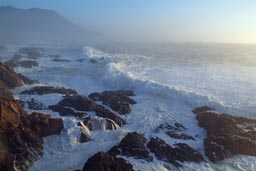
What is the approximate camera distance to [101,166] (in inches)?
625

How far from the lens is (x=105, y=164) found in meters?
16.1

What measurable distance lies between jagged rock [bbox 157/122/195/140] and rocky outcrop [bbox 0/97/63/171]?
21.8ft

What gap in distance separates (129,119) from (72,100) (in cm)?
446

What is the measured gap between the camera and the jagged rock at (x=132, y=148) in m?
18.5

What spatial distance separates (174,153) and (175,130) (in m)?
4.09

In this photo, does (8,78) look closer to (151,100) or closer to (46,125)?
(151,100)

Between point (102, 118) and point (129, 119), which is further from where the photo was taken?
point (129, 119)

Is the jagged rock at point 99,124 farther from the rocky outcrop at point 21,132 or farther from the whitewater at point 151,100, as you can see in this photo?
the rocky outcrop at point 21,132

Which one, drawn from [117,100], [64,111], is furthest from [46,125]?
[117,100]

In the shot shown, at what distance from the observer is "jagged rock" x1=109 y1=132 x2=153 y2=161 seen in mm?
18469

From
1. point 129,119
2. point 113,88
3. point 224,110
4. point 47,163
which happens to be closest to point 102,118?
point 129,119

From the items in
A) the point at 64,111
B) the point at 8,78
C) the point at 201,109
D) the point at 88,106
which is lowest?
the point at 201,109

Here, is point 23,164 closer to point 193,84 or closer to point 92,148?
point 92,148


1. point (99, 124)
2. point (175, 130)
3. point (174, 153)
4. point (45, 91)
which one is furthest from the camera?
point (45, 91)
